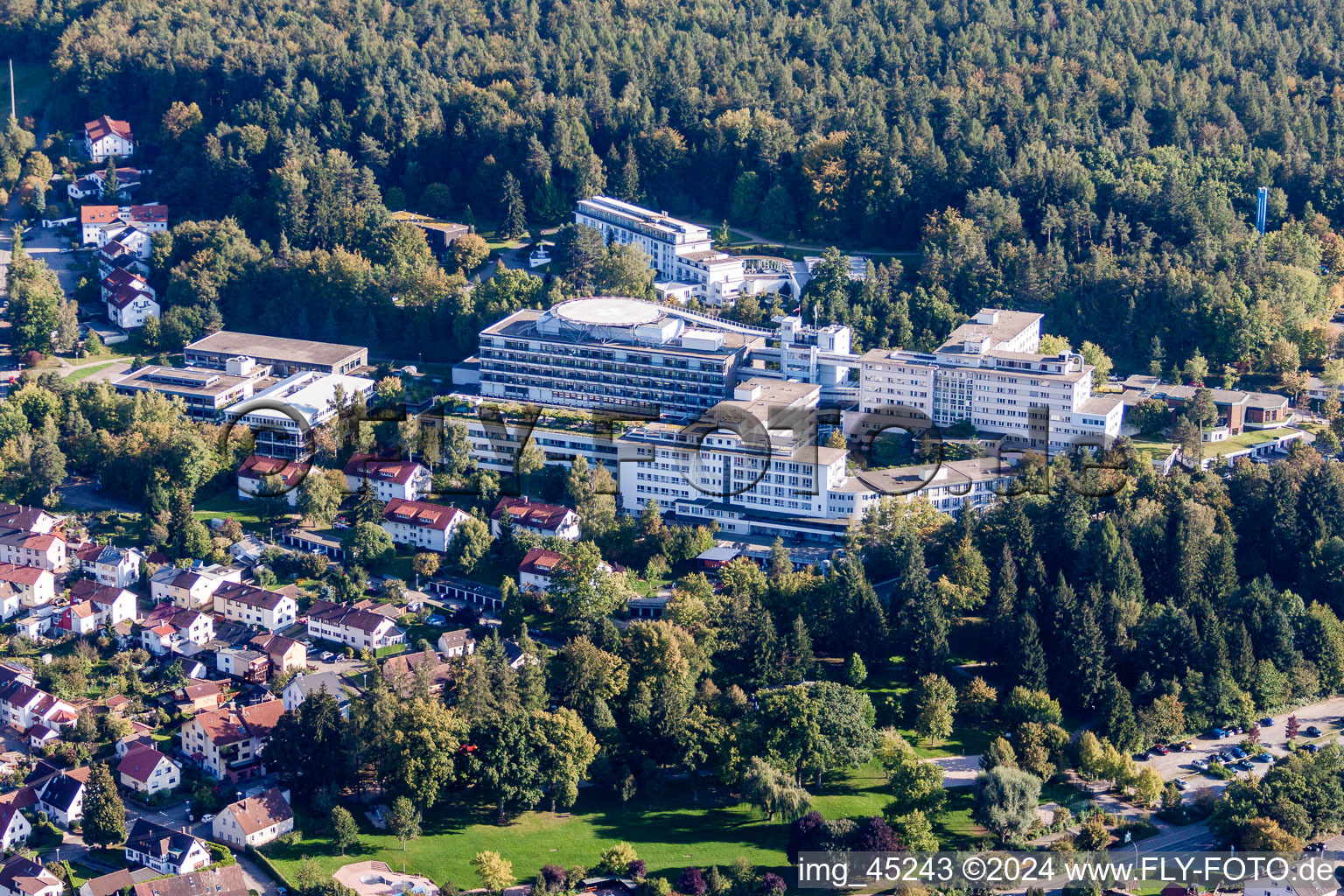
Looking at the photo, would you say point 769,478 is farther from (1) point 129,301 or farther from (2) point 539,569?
(1) point 129,301

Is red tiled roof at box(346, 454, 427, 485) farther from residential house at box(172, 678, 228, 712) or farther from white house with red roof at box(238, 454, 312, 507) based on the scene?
residential house at box(172, 678, 228, 712)

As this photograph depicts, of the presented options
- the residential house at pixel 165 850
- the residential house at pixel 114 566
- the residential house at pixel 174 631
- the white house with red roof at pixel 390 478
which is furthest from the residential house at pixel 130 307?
the residential house at pixel 165 850

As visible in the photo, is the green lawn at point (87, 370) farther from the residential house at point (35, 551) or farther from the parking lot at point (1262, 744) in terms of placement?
the parking lot at point (1262, 744)

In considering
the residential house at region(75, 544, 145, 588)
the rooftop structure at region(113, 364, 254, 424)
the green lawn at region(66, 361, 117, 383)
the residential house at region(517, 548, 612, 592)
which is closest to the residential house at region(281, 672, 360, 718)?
the residential house at region(517, 548, 612, 592)

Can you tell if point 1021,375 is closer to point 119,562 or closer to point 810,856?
point 810,856

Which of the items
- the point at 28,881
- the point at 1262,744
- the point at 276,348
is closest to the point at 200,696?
the point at 28,881

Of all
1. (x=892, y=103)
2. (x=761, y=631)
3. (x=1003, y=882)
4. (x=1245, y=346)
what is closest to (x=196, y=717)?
(x=761, y=631)
